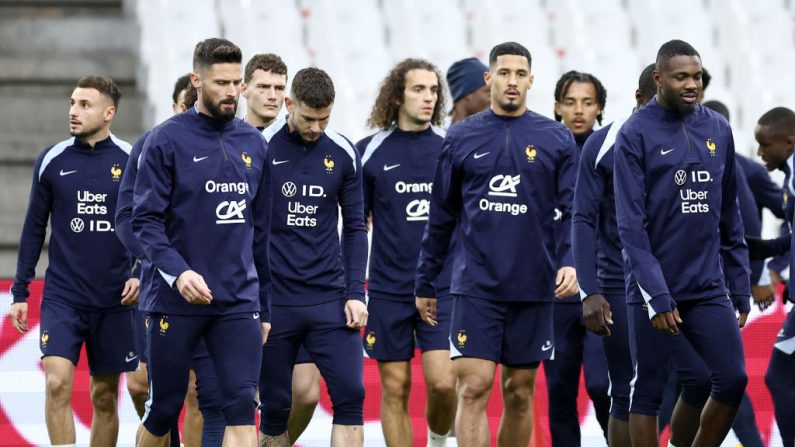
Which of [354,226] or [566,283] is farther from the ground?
[354,226]

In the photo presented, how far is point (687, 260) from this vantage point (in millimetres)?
6867

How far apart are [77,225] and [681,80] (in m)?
3.45

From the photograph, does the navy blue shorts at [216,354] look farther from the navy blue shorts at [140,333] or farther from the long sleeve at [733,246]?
the long sleeve at [733,246]

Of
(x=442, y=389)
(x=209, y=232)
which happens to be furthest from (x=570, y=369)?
(x=209, y=232)

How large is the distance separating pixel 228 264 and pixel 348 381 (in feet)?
4.22

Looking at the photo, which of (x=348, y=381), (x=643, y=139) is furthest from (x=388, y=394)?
(x=643, y=139)

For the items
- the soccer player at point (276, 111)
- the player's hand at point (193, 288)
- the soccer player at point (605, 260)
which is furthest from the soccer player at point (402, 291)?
the player's hand at point (193, 288)

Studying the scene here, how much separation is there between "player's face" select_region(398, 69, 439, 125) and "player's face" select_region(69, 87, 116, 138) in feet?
5.58

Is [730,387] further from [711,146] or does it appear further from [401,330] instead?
[401,330]

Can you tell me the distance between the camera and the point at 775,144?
353 inches

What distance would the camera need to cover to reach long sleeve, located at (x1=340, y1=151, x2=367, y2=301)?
310 inches

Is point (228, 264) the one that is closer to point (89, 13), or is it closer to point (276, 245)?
point (276, 245)

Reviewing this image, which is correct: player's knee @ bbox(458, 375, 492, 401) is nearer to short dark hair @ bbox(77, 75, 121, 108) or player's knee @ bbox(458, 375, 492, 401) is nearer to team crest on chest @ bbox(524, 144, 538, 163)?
team crest on chest @ bbox(524, 144, 538, 163)

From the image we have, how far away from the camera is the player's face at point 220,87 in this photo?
6637mm
